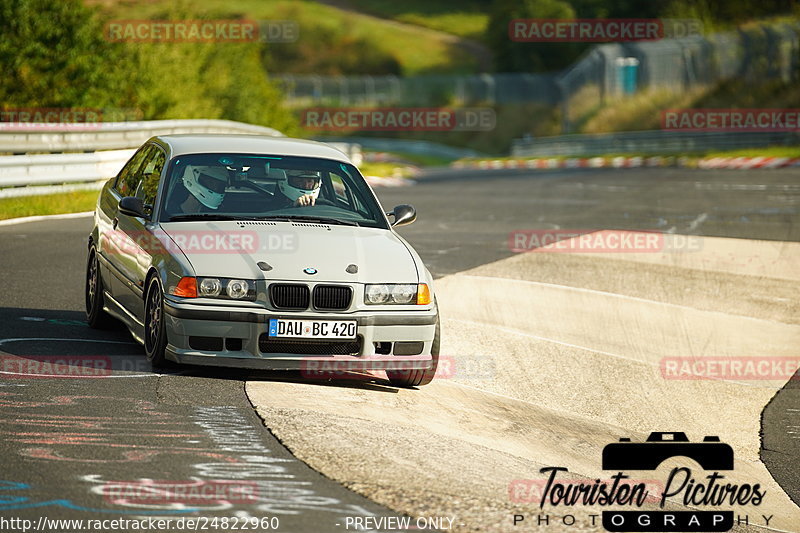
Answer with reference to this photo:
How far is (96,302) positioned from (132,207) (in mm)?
1455

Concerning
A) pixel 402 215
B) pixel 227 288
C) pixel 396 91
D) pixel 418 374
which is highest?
pixel 396 91

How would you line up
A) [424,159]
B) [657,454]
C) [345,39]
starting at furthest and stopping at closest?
[345,39]
[424,159]
[657,454]

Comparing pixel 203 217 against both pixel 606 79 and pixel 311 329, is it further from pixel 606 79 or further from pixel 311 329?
pixel 606 79

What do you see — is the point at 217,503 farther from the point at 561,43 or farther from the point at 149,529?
the point at 561,43

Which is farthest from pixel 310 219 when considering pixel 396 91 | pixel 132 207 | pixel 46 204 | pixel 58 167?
pixel 396 91

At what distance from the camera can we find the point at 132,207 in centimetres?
875

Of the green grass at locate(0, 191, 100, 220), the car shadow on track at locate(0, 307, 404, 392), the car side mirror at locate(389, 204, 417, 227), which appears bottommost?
the car shadow on track at locate(0, 307, 404, 392)

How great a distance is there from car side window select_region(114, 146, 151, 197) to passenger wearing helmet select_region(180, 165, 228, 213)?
80 centimetres

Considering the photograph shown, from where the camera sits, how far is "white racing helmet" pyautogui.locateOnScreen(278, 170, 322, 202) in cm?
918

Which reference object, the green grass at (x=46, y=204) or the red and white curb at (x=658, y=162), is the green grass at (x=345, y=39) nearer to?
the red and white curb at (x=658, y=162)

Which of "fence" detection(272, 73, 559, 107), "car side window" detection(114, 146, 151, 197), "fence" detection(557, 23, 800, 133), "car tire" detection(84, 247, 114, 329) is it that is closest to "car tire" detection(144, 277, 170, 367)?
"car tire" detection(84, 247, 114, 329)

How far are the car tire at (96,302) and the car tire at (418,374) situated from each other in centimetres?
262

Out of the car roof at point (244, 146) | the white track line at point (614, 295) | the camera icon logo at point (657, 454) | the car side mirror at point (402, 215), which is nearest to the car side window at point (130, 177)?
the car roof at point (244, 146)

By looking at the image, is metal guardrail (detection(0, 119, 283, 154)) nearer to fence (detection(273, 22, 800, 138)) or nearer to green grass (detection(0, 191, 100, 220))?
green grass (detection(0, 191, 100, 220))
